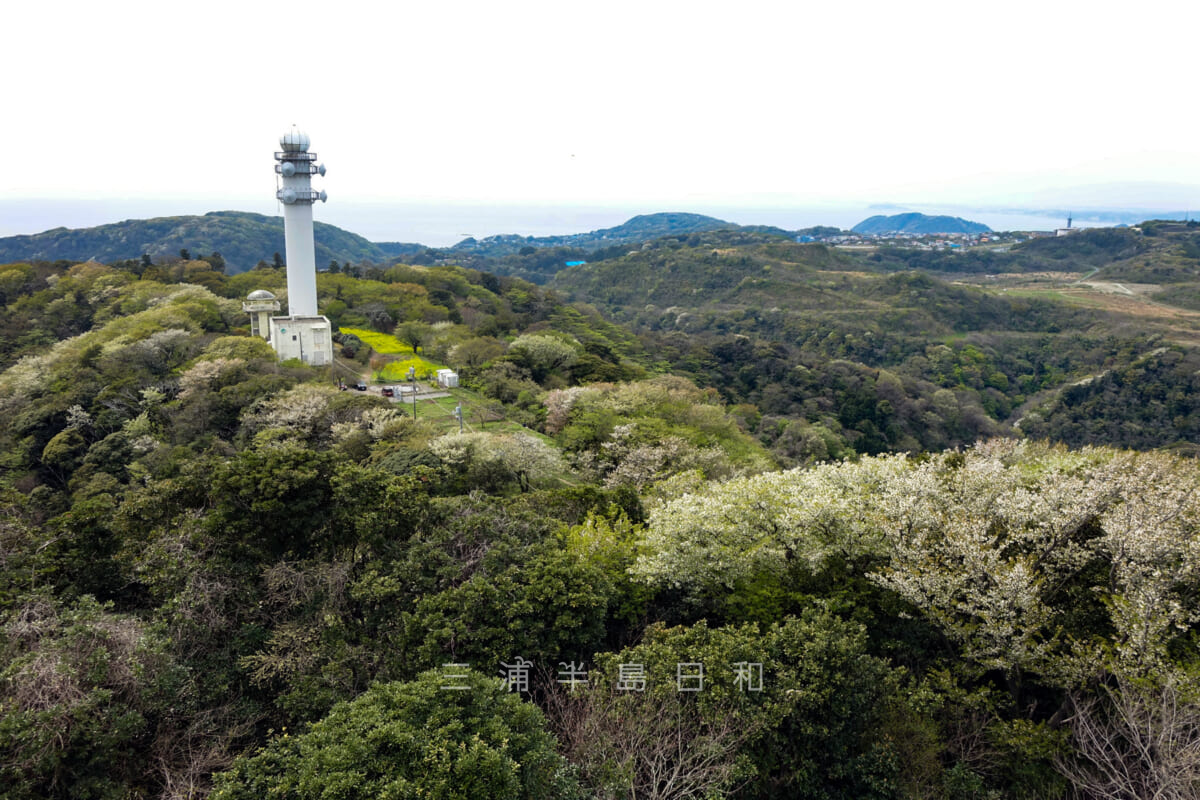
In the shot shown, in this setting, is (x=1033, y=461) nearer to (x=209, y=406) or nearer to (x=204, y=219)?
(x=209, y=406)

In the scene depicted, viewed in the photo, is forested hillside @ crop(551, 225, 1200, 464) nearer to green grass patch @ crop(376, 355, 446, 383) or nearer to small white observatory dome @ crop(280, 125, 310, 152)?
green grass patch @ crop(376, 355, 446, 383)

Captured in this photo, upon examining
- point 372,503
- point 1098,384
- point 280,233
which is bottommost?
point 1098,384

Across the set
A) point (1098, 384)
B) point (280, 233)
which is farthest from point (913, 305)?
point (280, 233)

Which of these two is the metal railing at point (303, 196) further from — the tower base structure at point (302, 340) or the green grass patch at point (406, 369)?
the green grass patch at point (406, 369)

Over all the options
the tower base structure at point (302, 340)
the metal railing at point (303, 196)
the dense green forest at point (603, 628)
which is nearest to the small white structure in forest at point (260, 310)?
the tower base structure at point (302, 340)

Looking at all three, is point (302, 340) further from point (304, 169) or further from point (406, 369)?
point (304, 169)
